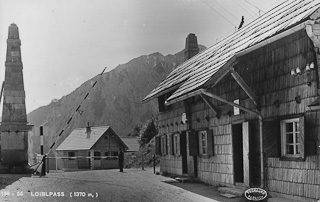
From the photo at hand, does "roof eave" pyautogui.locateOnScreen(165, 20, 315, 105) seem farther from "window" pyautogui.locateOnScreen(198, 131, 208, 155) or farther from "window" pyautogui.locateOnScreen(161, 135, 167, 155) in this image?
"window" pyautogui.locateOnScreen(161, 135, 167, 155)

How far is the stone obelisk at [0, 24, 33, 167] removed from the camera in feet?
53.7

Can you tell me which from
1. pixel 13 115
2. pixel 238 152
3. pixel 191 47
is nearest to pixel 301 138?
pixel 238 152

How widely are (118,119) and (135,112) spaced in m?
4.69

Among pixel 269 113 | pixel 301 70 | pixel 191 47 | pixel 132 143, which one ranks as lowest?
pixel 132 143

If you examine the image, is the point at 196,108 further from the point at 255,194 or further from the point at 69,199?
the point at 69,199

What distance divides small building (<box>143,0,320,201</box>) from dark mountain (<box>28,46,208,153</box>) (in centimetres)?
8924

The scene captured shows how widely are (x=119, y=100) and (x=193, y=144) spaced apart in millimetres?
93315

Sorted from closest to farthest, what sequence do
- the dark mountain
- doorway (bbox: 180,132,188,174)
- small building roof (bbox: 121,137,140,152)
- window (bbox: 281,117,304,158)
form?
window (bbox: 281,117,304,158) < doorway (bbox: 180,132,188,174) < small building roof (bbox: 121,137,140,152) < the dark mountain

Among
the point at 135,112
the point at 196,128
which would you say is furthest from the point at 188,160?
the point at 135,112

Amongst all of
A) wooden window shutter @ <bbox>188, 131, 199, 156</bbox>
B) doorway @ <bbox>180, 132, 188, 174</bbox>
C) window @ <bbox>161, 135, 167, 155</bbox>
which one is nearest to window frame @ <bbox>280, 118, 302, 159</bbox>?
wooden window shutter @ <bbox>188, 131, 199, 156</bbox>

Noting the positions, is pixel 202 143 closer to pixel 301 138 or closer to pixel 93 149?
pixel 301 138

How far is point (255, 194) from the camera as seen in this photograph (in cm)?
998

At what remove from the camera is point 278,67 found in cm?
959

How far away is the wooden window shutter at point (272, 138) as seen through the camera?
9.50 meters
